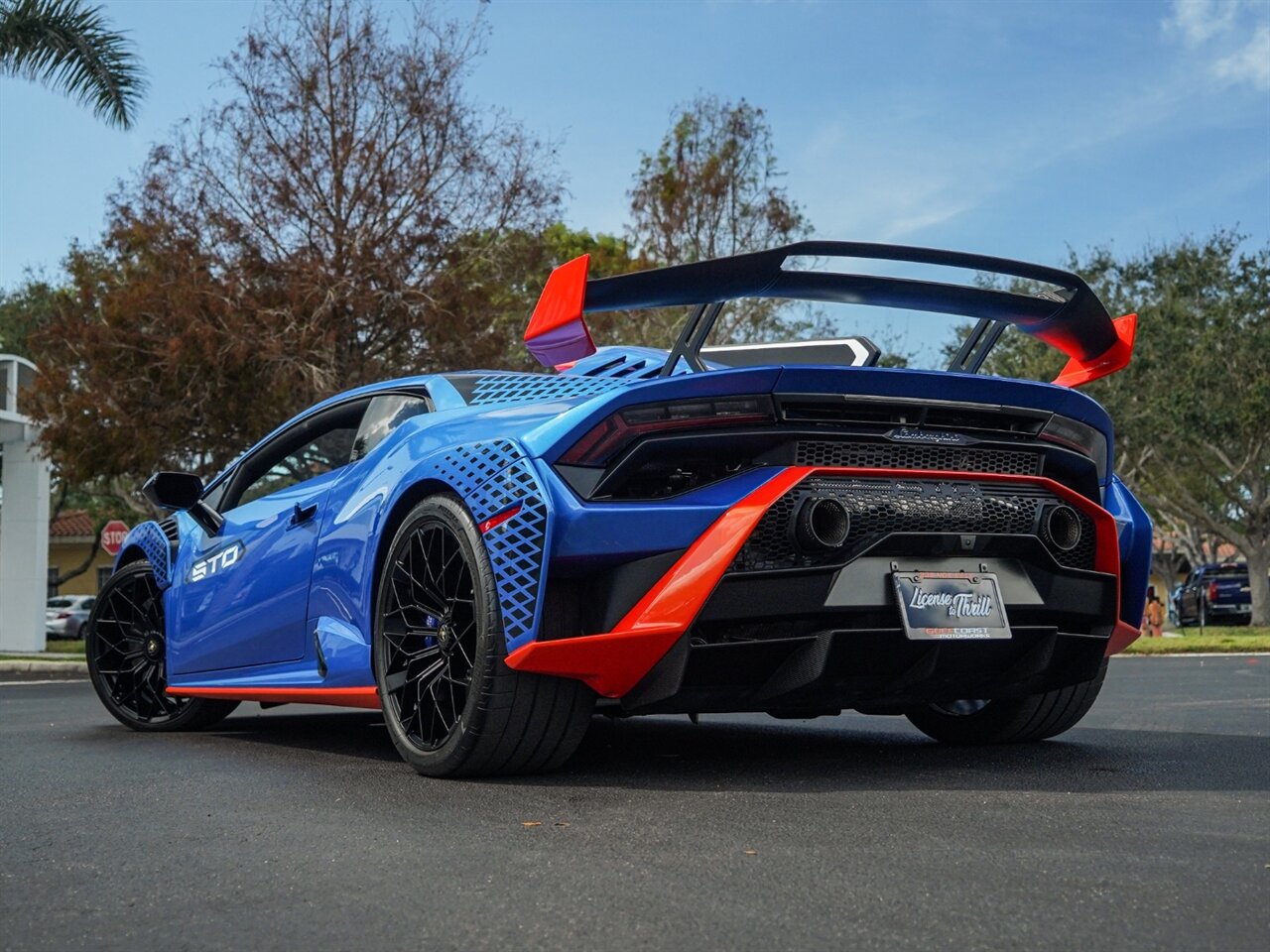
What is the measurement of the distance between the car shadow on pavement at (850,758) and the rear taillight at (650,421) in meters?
0.95

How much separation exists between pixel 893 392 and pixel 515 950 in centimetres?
227

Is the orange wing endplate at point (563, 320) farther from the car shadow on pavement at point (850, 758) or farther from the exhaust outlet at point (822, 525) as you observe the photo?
the car shadow on pavement at point (850, 758)

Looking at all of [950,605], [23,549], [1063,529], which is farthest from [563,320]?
[23,549]

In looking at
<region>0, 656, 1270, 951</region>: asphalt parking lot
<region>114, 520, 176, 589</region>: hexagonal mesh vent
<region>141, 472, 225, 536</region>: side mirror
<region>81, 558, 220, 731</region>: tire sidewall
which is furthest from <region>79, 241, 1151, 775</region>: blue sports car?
<region>114, 520, 176, 589</region>: hexagonal mesh vent

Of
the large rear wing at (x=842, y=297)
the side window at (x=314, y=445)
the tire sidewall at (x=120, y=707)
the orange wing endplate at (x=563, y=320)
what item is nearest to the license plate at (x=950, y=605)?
the large rear wing at (x=842, y=297)

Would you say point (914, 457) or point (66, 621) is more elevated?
point (914, 457)

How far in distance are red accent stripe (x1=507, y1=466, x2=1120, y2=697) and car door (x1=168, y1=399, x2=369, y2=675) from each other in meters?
1.51

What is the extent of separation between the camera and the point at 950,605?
4.21 meters

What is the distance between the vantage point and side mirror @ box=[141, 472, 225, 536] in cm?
628

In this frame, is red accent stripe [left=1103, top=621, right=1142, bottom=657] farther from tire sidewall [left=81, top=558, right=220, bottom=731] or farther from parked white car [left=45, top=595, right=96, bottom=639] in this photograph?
parked white car [left=45, top=595, right=96, bottom=639]

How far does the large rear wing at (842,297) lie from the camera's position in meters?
4.10

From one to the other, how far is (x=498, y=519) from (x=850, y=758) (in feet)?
5.24

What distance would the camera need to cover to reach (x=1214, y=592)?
4150 cm

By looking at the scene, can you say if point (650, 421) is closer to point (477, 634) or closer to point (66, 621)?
point (477, 634)
